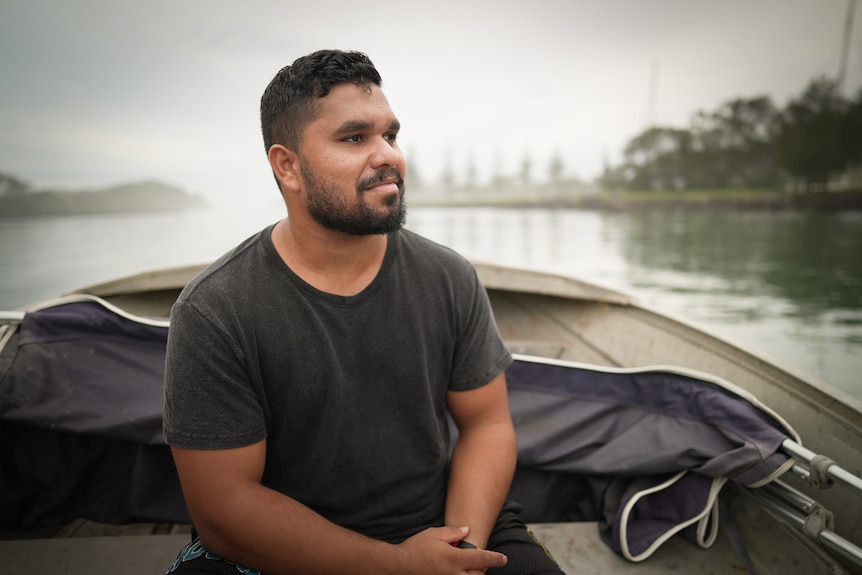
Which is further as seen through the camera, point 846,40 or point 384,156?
point 846,40

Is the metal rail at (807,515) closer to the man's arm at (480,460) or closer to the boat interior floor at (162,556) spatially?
the boat interior floor at (162,556)

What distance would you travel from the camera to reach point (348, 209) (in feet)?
4.02

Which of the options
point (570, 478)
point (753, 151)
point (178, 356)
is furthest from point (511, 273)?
point (753, 151)

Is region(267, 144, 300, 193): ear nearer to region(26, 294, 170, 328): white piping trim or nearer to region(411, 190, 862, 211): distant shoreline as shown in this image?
region(26, 294, 170, 328): white piping trim

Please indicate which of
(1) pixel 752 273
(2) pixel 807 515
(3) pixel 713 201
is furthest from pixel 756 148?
(2) pixel 807 515

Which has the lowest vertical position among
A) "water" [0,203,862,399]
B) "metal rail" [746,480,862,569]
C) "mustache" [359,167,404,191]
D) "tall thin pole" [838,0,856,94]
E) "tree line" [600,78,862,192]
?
"water" [0,203,862,399]

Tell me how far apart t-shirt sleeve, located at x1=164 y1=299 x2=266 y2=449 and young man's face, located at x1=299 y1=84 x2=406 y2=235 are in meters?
0.36

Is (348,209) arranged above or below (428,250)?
above

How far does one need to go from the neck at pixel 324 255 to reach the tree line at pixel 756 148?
36.0 metres

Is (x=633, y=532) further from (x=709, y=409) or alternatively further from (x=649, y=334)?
(x=649, y=334)

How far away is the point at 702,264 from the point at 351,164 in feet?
64.4

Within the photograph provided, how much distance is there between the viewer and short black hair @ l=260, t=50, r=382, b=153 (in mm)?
1207

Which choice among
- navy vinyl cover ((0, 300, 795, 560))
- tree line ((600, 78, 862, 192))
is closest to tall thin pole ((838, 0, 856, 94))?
tree line ((600, 78, 862, 192))

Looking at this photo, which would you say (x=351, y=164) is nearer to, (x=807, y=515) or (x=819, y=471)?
(x=819, y=471)
